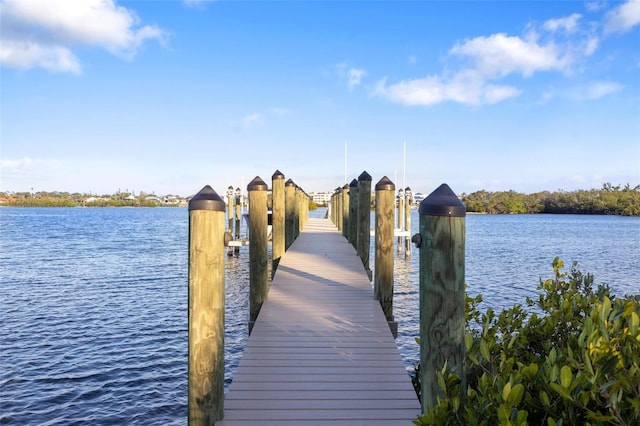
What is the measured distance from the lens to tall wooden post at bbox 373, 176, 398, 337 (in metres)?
6.28

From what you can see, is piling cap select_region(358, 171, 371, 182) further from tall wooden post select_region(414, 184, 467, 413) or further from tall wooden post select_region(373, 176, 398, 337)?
tall wooden post select_region(414, 184, 467, 413)

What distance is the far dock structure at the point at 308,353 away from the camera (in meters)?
3.22

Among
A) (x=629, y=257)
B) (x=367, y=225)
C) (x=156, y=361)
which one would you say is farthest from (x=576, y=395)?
(x=629, y=257)

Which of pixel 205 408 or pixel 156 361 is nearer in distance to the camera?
pixel 205 408

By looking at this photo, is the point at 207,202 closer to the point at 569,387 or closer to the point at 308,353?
the point at 308,353

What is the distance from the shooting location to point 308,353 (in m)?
4.64

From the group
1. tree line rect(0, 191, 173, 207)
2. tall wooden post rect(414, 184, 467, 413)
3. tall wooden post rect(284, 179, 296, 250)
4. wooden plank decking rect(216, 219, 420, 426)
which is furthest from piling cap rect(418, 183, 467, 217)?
tree line rect(0, 191, 173, 207)

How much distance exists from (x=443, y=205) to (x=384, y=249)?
12.2 feet

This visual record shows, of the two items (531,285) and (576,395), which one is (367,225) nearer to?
(576,395)

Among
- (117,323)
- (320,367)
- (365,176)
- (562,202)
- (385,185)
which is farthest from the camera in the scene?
(562,202)

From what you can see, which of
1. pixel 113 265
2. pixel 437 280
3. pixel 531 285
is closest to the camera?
pixel 437 280

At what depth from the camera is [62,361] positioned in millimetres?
8789

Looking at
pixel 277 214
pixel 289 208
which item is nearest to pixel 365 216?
pixel 277 214

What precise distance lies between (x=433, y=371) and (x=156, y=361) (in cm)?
726
